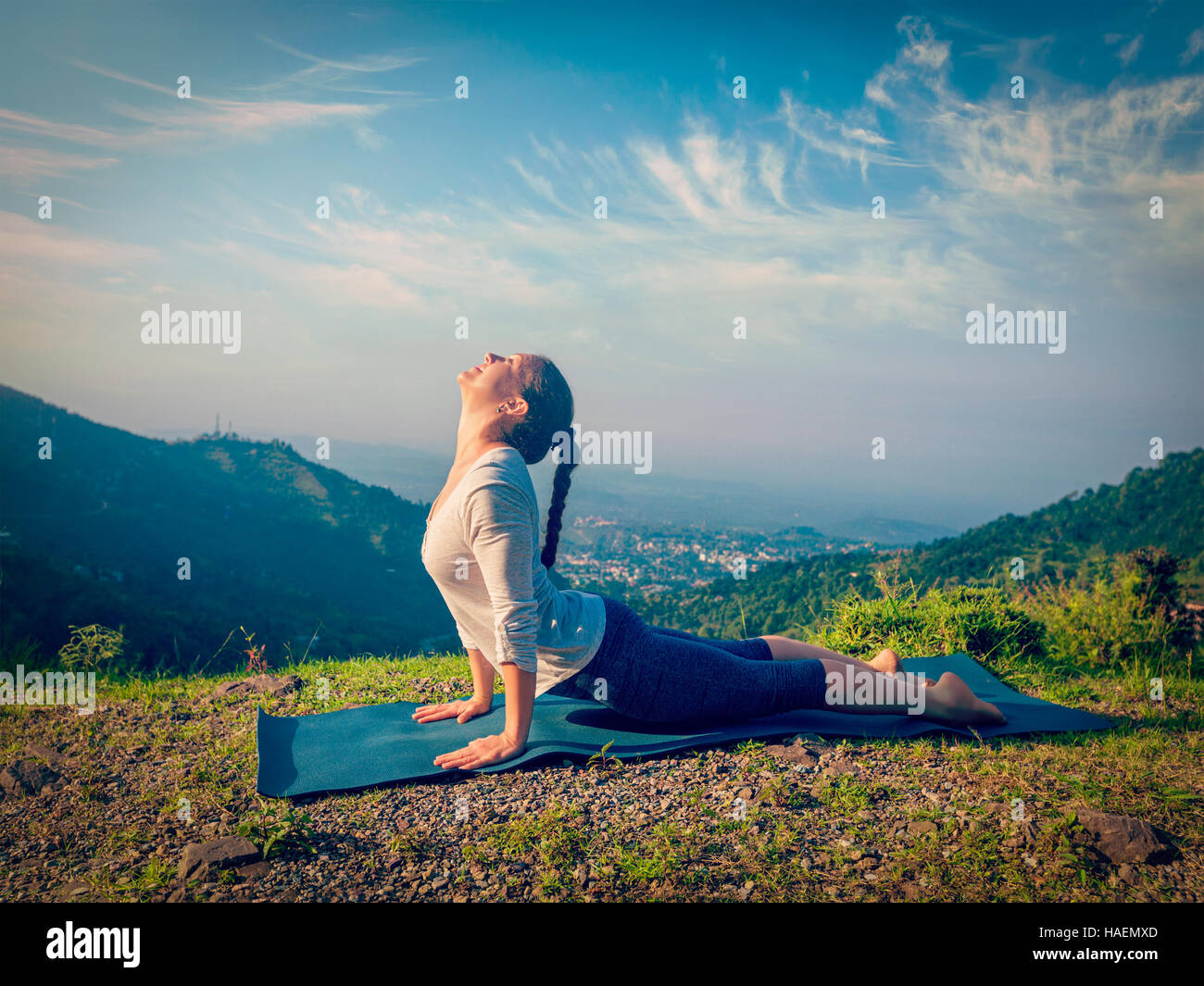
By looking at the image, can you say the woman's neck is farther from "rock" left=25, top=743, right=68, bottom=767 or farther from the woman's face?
"rock" left=25, top=743, right=68, bottom=767

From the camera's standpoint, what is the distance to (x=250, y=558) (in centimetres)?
3050

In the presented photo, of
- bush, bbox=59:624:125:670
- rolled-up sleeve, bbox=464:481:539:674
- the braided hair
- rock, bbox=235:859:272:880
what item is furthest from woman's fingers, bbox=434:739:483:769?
bush, bbox=59:624:125:670

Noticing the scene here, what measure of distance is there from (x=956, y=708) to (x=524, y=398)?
100 inches

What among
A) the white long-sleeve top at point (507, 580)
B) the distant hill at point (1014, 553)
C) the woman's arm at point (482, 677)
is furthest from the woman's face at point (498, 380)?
the distant hill at point (1014, 553)

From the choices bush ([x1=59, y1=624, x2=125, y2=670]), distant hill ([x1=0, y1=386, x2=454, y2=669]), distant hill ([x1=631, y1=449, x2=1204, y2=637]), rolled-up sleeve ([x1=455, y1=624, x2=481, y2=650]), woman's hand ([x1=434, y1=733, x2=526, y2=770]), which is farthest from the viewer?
distant hill ([x1=0, y1=386, x2=454, y2=669])

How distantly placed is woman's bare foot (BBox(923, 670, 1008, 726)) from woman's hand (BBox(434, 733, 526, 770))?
198 centimetres

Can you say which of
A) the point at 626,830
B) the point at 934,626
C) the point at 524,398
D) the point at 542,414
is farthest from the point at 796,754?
the point at 934,626

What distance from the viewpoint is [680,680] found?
124 inches

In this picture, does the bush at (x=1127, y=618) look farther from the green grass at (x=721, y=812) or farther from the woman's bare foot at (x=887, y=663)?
the woman's bare foot at (x=887, y=663)

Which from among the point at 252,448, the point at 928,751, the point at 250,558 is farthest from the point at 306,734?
the point at 252,448

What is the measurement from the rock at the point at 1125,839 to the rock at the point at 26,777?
162 inches

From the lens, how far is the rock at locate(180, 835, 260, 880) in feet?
7.37
